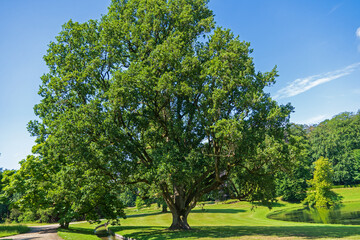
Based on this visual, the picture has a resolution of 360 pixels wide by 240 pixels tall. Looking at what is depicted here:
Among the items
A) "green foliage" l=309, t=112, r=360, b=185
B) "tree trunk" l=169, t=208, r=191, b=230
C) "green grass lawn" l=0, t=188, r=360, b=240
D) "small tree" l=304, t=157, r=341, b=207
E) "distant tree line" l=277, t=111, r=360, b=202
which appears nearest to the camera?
"green grass lawn" l=0, t=188, r=360, b=240

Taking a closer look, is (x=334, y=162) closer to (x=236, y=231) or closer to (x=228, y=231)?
(x=236, y=231)

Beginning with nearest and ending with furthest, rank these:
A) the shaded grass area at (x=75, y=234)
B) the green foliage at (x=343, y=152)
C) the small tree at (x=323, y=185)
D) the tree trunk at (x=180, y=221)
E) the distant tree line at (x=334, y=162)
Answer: the shaded grass area at (x=75, y=234) → the tree trunk at (x=180, y=221) → the small tree at (x=323, y=185) → the distant tree line at (x=334, y=162) → the green foliage at (x=343, y=152)

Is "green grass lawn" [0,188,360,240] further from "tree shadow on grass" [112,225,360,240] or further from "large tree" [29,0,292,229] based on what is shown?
"large tree" [29,0,292,229]

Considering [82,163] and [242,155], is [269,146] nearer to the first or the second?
[242,155]

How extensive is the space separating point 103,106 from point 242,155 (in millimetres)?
11056

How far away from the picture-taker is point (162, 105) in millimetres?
21031

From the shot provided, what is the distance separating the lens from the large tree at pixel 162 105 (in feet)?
59.2

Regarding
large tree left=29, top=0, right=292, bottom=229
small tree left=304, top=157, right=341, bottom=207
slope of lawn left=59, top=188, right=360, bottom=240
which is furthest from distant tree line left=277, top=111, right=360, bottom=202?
large tree left=29, top=0, right=292, bottom=229

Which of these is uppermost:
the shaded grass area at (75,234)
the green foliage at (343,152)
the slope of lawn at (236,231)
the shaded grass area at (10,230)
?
the green foliage at (343,152)

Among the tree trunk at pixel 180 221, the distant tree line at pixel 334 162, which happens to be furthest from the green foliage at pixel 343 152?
the tree trunk at pixel 180 221

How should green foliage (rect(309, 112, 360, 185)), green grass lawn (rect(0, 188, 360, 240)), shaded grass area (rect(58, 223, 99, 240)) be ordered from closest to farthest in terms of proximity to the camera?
1. green grass lawn (rect(0, 188, 360, 240))
2. shaded grass area (rect(58, 223, 99, 240))
3. green foliage (rect(309, 112, 360, 185))

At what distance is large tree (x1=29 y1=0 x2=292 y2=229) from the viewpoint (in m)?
18.0

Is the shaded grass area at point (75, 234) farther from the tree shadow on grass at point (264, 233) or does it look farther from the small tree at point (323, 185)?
the small tree at point (323, 185)

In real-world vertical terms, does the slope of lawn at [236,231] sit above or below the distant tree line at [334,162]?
below
